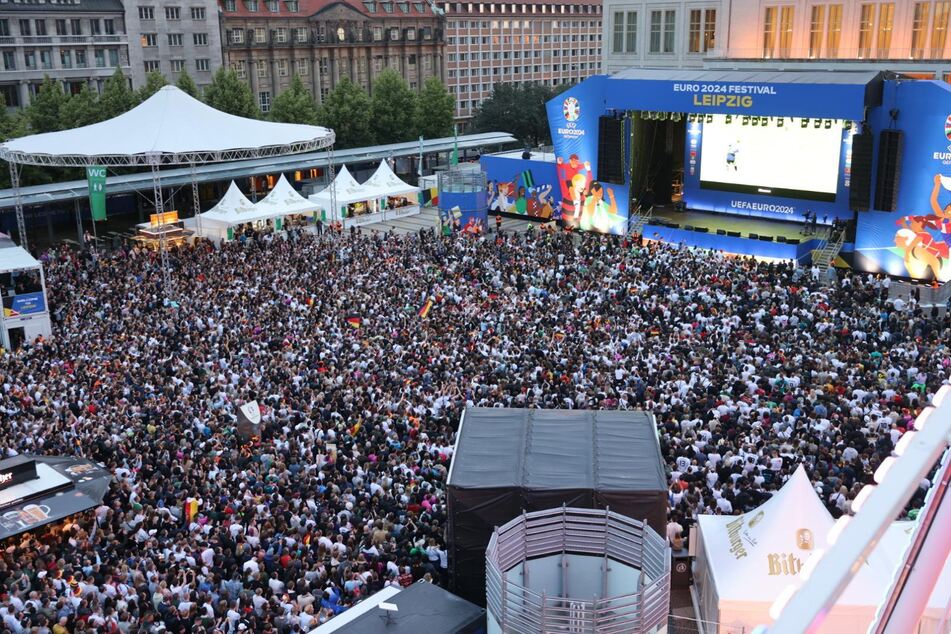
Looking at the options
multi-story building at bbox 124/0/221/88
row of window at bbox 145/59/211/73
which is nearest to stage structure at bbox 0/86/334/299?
row of window at bbox 145/59/211/73

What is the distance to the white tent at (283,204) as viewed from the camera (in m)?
35.9

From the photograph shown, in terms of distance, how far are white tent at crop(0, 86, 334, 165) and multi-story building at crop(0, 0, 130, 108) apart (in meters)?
28.6

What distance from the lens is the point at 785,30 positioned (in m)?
36.1

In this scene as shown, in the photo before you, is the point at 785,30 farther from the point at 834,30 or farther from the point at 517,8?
the point at 517,8

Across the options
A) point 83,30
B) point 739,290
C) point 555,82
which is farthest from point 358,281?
point 555,82

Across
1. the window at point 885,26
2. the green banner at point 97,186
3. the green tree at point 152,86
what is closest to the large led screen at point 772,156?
the window at point 885,26

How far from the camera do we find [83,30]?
58094 mm

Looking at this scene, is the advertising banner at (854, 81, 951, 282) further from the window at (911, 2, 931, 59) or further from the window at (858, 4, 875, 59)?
the window at (858, 4, 875, 59)

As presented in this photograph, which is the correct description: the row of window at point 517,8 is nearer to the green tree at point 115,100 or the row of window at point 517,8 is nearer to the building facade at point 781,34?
the green tree at point 115,100

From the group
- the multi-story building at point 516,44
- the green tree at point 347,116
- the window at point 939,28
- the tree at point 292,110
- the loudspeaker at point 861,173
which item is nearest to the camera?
the loudspeaker at point 861,173

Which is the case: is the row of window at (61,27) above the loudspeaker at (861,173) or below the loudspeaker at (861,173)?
above

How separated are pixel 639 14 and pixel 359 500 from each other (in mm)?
32674

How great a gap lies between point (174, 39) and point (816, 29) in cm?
4465

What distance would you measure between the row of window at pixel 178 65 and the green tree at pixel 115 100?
12.6 meters
